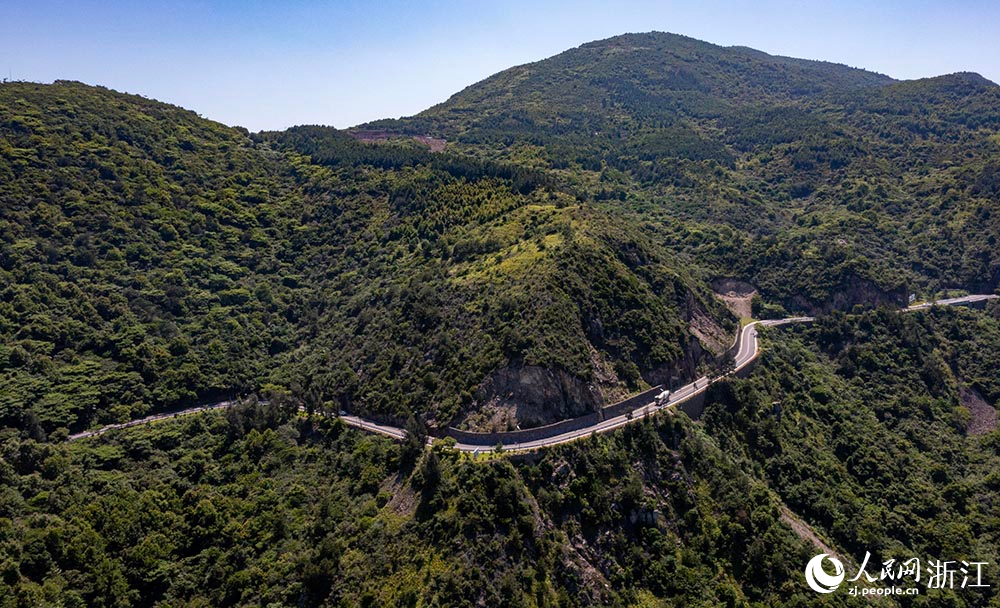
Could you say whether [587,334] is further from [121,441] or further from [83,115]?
[83,115]

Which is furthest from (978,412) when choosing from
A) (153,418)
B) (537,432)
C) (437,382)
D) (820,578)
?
(153,418)

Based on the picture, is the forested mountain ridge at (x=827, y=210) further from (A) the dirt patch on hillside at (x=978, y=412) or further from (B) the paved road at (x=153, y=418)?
(B) the paved road at (x=153, y=418)

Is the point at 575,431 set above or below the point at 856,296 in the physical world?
below

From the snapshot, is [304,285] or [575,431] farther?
[304,285]

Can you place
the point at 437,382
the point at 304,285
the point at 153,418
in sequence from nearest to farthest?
the point at 437,382 → the point at 153,418 → the point at 304,285

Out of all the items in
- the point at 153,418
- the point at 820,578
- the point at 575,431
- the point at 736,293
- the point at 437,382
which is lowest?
the point at 820,578

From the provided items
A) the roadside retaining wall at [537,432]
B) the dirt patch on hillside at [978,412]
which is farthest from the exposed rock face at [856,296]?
the roadside retaining wall at [537,432]

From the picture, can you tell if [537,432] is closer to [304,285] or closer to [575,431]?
[575,431]
